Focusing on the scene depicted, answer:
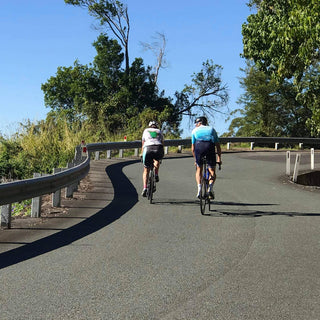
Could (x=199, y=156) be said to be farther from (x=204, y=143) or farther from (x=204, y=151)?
(x=204, y=143)

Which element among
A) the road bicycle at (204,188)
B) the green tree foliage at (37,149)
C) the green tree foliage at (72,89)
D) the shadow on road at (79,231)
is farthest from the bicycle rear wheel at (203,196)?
the green tree foliage at (72,89)

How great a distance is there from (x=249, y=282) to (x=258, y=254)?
1.37 meters

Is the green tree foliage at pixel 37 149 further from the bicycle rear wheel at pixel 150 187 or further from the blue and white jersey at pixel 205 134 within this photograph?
the blue and white jersey at pixel 205 134

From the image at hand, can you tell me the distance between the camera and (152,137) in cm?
1148

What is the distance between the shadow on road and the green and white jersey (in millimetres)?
1345

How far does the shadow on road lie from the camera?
21.1 feet

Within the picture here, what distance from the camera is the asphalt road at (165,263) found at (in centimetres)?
448

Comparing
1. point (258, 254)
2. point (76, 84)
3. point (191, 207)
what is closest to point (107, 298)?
point (258, 254)

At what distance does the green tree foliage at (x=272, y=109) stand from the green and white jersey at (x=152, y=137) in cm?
4128

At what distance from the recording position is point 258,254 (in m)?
6.62

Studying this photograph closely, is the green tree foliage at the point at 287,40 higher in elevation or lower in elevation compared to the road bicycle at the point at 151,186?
higher

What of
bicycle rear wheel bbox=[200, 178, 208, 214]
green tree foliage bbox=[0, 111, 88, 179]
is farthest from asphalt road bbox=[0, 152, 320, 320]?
green tree foliage bbox=[0, 111, 88, 179]

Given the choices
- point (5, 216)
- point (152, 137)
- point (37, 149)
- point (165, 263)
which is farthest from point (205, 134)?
point (37, 149)

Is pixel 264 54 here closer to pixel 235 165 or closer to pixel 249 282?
pixel 235 165
